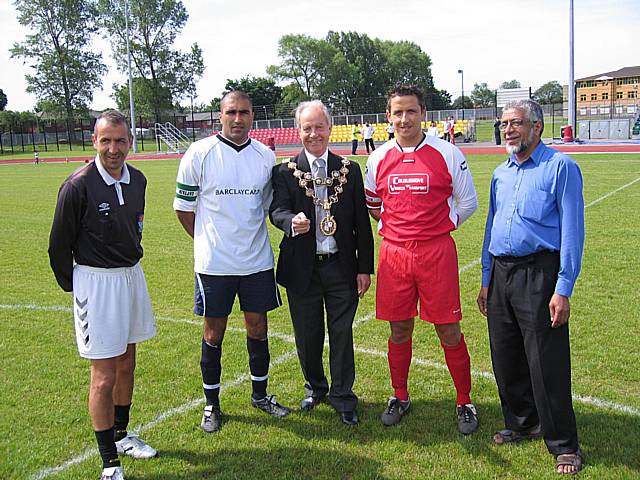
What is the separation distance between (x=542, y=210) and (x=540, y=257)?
0.27 m

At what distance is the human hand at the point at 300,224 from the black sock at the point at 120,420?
1.50 meters

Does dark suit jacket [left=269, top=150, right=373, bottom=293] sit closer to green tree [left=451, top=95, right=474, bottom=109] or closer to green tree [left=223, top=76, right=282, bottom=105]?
green tree [left=451, top=95, right=474, bottom=109]

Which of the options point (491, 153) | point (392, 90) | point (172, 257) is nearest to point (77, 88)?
point (491, 153)

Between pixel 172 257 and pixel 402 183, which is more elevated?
pixel 402 183

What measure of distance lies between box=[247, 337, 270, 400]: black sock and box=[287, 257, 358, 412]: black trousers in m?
0.26

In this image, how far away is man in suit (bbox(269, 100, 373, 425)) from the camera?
3.95 meters

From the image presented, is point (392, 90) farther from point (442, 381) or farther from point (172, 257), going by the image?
point (172, 257)

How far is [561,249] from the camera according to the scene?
3.19 metres

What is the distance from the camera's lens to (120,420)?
3729mm

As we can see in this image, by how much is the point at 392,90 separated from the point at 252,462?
2.42 meters

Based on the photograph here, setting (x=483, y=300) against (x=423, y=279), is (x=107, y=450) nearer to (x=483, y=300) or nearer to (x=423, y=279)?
(x=423, y=279)

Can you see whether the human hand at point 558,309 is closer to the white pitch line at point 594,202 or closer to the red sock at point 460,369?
the red sock at point 460,369

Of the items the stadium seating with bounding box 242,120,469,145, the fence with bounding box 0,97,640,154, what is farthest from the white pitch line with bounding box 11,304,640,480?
the fence with bounding box 0,97,640,154

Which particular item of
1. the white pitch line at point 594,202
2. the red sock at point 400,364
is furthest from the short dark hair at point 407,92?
the white pitch line at point 594,202
